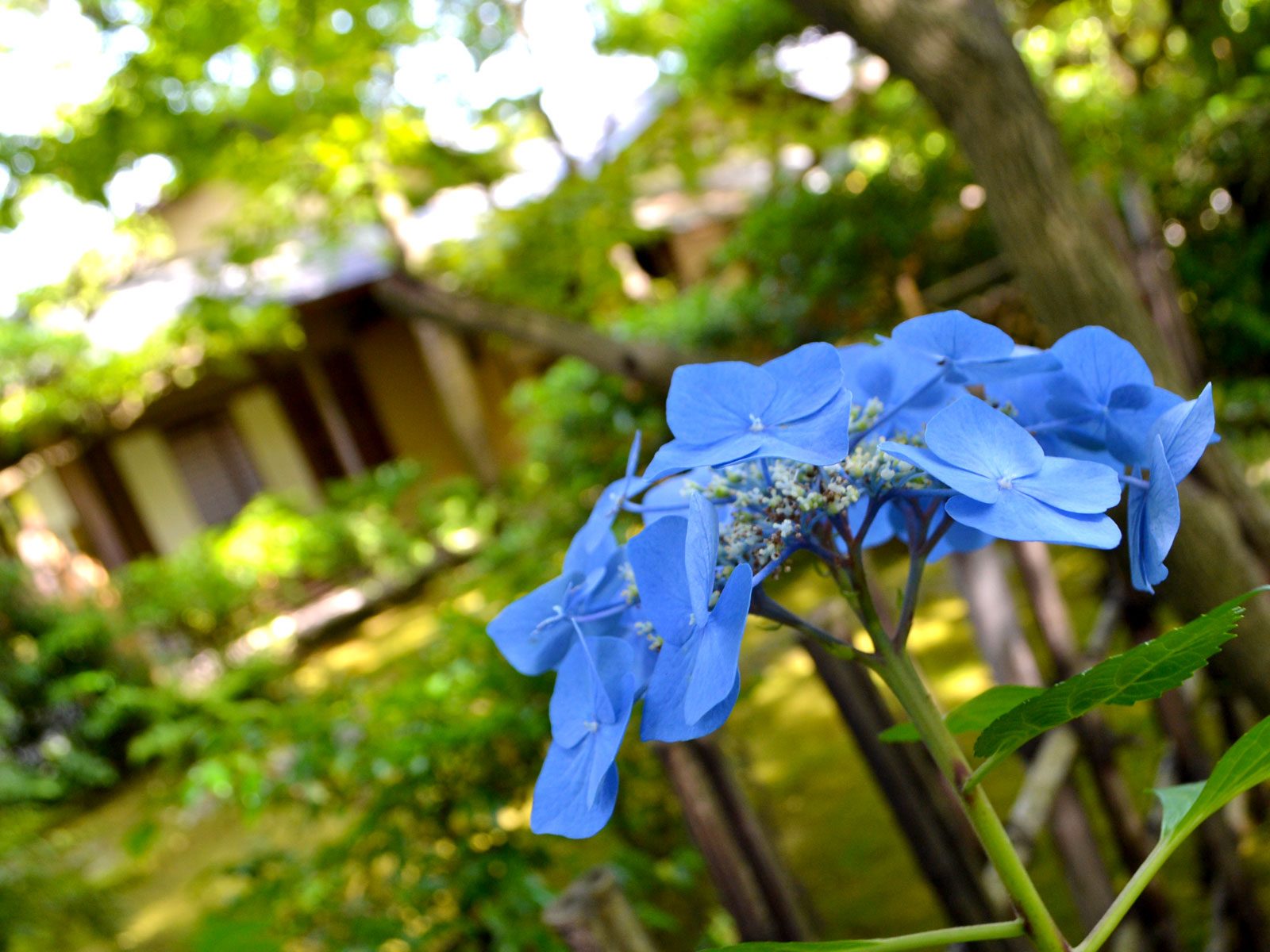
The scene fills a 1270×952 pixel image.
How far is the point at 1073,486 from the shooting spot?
553 millimetres

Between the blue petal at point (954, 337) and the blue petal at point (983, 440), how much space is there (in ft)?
0.35

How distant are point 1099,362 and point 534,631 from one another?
424 mm

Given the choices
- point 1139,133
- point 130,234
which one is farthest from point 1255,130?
point 130,234

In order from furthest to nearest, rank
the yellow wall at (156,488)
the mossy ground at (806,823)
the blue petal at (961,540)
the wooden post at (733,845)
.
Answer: the yellow wall at (156,488), the mossy ground at (806,823), the wooden post at (733,845), the blue petal at (961,540)

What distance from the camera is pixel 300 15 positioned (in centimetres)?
372

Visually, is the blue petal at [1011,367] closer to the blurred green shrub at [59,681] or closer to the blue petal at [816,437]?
the blue petal at [816,437]

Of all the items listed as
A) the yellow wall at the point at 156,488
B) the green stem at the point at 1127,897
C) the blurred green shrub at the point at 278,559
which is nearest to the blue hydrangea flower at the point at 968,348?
the green stem at the point at 1127,897

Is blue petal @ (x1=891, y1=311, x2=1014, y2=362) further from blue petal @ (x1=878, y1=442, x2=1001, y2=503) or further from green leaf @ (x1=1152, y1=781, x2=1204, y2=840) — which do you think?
green leaf @ (x1=1152, y1=781, x2=1204, y2=840)

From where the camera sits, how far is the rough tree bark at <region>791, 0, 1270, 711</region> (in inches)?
72.4

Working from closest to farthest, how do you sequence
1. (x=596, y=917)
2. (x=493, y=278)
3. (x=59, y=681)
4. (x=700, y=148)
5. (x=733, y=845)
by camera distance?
(x=596, y=917)
(x=733, y=845)
(x=493, y=278)
(x=700, y=148)
(x=59, y=681)

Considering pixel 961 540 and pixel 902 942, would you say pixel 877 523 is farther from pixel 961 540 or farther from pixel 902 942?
pixel 902 942

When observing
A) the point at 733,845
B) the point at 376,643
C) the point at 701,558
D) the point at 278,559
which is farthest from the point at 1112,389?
the point at 278,559

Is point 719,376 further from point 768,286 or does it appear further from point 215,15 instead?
point 768,286

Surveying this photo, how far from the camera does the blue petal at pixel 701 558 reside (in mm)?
521
